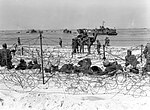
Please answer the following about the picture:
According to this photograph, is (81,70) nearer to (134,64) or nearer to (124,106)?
(134,64)

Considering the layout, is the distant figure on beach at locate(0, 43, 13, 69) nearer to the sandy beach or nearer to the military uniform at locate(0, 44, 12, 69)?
the military uniform at locate(0, 44, 12, 69)

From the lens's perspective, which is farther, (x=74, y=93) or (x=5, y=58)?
(x=5, y=58)

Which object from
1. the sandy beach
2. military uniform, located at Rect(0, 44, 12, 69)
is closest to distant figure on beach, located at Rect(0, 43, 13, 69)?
military uniform, located at Rect(0, 44, 12, 69)

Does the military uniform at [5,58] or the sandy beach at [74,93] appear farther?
the military uniform at [5,58]

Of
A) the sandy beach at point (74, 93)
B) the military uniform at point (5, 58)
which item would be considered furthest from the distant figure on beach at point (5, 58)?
the sandy beach at point (74, 93)

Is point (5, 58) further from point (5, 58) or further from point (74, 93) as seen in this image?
point (74, 93)

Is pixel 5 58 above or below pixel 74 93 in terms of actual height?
above

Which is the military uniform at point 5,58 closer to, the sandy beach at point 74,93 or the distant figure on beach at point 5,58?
the distant figure on beach at point 5,58

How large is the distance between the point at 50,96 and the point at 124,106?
1.58 meters

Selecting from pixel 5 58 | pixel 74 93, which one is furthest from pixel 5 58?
pixel 74 93

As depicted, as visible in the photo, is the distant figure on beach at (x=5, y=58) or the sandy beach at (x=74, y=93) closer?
the sandy beach at (x=74, y=93)

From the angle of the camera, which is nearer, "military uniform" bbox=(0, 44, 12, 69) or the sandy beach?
the sandy beach

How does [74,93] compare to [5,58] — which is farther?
[5,58]

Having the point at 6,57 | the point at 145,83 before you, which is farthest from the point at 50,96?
the point at 6,57
